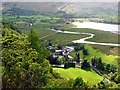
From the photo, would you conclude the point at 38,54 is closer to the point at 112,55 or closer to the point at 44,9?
the point at 112,55

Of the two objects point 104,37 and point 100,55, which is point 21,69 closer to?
point 100,55

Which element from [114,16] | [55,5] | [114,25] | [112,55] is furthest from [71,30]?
[55,5]

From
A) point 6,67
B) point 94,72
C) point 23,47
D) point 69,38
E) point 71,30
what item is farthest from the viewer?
point 71,30

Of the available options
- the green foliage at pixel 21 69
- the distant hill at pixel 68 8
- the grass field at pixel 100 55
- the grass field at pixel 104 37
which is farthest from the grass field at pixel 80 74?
the distant hill at pixel 68 8

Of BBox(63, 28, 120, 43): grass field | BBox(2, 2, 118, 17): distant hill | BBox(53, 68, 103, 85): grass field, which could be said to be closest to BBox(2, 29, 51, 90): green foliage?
BBox(53, 68, 103, 85): grass field

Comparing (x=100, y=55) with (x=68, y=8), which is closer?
(x=100, y=55)

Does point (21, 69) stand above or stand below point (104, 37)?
above

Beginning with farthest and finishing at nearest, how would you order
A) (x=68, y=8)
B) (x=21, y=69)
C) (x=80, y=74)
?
(x=68, y=8)
(x=80, y=74)
(x=21, y=69)

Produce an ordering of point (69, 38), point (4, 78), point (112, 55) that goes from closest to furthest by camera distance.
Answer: point (4, 78), point (112, 55), point (69, 38)

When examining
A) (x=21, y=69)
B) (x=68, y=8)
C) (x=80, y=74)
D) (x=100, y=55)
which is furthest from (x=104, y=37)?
(x=68, y=8)

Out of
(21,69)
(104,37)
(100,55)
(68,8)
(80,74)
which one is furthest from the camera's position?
(68,8)

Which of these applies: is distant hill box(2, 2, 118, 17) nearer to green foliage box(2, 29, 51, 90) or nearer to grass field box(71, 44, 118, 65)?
grass field box(71, 44, 118, 65)
